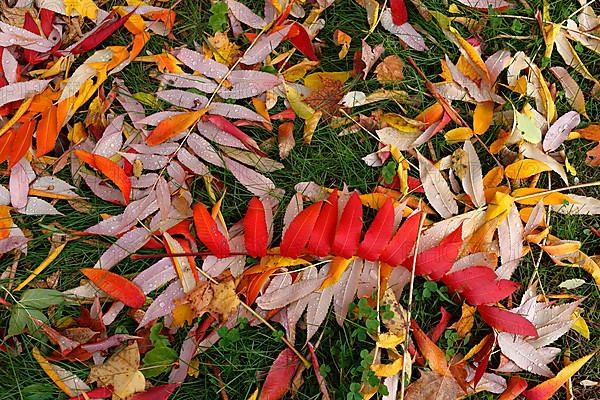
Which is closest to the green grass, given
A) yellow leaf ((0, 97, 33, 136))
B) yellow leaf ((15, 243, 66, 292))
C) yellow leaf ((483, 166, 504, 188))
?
yellow leaf ((15, 243, 66, 292))

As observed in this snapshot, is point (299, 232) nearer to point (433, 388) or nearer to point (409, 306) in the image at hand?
point (409, 306)

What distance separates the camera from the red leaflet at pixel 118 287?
1679 mm

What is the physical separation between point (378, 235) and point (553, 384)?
23.4 inches

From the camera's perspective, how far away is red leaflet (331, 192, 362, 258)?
1632 millimetres

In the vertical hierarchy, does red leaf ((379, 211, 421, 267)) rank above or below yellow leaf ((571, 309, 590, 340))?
above

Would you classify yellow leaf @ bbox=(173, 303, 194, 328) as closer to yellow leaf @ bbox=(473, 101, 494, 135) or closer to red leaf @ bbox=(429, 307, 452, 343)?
red leaf @ bbox=(429, 307, 452, 343)

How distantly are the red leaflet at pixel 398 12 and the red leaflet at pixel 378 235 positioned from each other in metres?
0.57

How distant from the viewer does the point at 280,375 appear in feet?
5.46

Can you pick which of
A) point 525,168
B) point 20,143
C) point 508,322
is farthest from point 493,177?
point 20,143

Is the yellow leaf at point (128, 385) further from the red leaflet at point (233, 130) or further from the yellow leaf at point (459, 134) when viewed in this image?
the yellow leaf at point (459, 134)

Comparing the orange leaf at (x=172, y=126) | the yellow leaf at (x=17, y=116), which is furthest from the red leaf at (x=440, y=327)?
the yellow leaf at (x=17, y=116)

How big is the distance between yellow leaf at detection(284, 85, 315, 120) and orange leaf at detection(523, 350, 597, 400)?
3.00ft

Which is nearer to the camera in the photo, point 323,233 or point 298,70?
point 323,233

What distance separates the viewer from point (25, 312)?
167 cm
